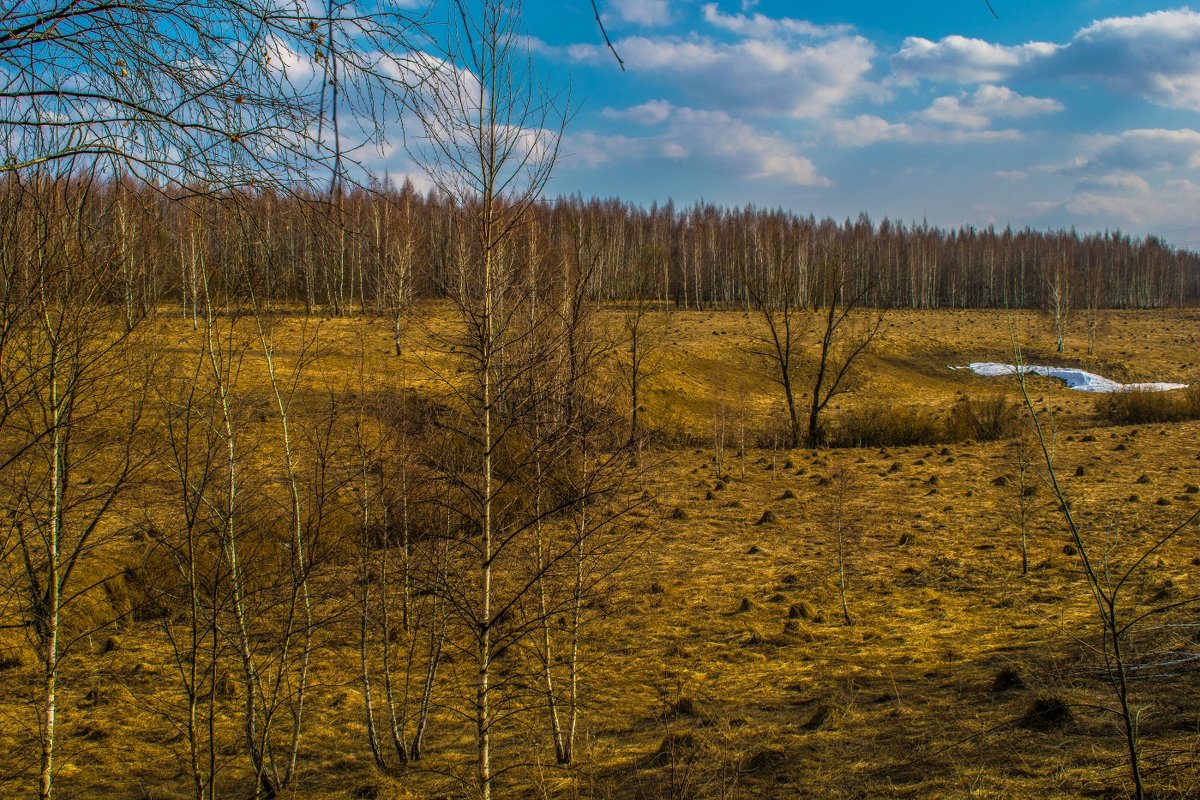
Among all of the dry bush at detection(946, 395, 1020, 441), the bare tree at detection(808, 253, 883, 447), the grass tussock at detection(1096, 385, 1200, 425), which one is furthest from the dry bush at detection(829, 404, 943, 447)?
the grass tussock at detection(1096, 385, 1200, 425)

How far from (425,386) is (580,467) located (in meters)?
18.6

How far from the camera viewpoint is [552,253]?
16375mm

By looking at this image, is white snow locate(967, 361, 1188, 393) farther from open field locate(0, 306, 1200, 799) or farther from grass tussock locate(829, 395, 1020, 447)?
open field locate(0, 306, 1200, 799)

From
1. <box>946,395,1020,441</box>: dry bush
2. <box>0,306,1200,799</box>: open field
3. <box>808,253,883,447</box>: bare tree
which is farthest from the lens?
<box>808,253,883,447</box>: bare tree

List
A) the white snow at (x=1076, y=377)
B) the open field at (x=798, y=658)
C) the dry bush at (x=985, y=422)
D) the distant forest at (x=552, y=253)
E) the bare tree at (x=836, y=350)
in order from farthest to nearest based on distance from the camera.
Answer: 1. the white snow at (x=1076, y=377)
2. the bare tree at (x=836, y=350)
3. the dry bush at (x=985, y=422)
4. the open field at (x=798, y=658)
5. the distant forest at (x=552, y=253)

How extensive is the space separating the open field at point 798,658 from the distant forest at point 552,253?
85 cm

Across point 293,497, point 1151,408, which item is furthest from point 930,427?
point 293,497

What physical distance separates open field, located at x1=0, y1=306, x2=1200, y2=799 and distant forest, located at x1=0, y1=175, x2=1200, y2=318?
0.85 metres

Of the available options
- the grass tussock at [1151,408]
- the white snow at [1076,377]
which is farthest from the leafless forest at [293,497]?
the white snow at [1076,377]

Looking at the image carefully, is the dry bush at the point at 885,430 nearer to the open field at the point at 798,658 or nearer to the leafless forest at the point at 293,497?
the open field at the point at 798,658

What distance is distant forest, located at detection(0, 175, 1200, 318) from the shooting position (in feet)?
9.68

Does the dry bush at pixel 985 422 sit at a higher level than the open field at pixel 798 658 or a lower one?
higher

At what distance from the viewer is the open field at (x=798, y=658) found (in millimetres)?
6035

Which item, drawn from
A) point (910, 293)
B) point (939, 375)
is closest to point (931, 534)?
point (939, 375)
